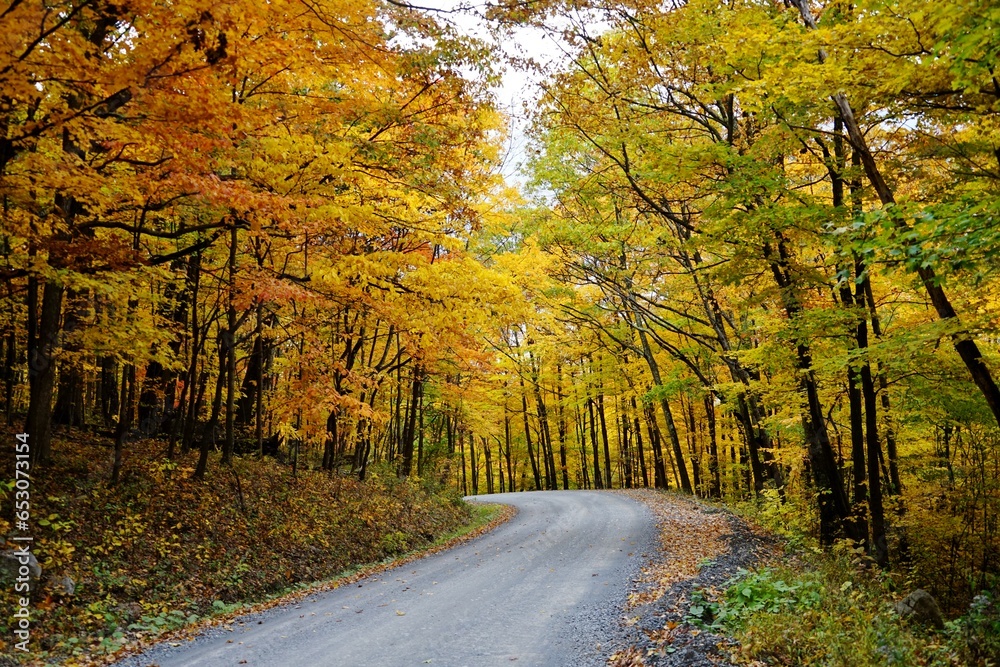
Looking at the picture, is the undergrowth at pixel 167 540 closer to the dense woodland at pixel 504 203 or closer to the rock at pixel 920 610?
the dense woodland at pixel 504 203

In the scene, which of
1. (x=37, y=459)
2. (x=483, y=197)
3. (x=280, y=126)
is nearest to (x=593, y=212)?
(x=483, y=197)

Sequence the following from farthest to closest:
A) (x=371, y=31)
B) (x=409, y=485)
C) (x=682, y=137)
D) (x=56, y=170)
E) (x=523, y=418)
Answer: (x=523, y=418)
(x=409, y=485)
(x=682, y=137)
(x=371, y=31)
(x=56, y=170)

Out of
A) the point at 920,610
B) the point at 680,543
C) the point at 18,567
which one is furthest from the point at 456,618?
the point at 680,543

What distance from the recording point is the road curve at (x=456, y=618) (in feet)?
20.9

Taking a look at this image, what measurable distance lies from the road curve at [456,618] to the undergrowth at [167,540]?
38.2 inches

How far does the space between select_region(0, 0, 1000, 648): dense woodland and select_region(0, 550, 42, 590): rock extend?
2221 mm

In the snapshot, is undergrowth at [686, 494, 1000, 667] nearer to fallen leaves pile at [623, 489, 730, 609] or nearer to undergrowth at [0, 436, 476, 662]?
fallen leaves pile at [623, 489, 730, 609]

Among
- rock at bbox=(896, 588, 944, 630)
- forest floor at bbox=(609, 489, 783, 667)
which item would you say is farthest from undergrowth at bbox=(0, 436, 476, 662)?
rock at bbox=(896, 588, 944, 630)

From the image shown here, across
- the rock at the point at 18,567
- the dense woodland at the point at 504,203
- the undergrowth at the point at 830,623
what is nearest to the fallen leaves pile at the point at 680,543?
the undergrowth at the point at 830,623

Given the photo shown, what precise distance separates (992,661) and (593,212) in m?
12.8

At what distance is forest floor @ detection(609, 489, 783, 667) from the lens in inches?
215

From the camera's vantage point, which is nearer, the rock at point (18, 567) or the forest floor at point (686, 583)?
the forest floor at point (686, 583)

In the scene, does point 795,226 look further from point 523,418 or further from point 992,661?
point 523,418

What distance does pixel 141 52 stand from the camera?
663 cm
